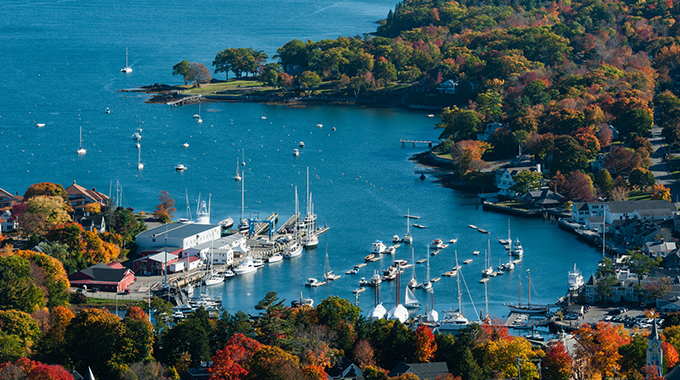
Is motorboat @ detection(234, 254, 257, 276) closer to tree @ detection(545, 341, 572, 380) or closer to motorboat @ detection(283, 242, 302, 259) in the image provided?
motorboat @ detection(283, 242, 302, 259)

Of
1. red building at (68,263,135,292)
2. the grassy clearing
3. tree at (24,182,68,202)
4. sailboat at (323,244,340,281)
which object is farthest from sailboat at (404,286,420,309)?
the grassy clearing

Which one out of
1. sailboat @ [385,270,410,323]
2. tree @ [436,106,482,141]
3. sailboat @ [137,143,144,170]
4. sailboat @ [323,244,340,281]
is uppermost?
tree @ [436,106,482,141]

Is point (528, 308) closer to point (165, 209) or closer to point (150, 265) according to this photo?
point (150, 265)

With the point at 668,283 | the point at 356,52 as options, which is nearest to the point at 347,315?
the point at 668,283

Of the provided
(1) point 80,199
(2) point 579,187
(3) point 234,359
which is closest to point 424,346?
(3) point 234,359

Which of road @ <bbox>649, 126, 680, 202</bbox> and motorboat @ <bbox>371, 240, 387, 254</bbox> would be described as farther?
road @ <bbox>649, 126, 680, 202</bbox>
